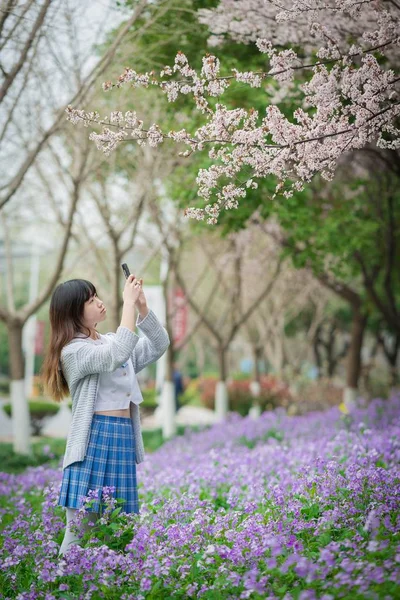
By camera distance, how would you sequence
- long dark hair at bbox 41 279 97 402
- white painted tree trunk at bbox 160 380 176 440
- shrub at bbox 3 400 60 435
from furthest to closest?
1. shrub at bbox 3 400 60 435
2. white painted tree trunk at bbox 160 380 176 440
3. long dark hair at bbox 41 279 97 402

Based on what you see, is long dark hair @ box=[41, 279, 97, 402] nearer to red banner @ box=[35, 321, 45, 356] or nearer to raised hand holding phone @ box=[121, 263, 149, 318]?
raised hand holding phone @ box=[121, 263, 149, 318]

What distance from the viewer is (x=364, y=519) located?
3771 millimetres

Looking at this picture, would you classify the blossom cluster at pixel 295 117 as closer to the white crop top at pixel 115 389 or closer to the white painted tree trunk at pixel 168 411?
the white crop top at pixel 115 389

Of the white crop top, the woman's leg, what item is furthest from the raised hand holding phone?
the woman's leg

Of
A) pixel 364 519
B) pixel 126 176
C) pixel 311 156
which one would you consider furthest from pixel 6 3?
pixel 126 176

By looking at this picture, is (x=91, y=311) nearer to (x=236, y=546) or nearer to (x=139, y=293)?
(x=139, y=293)

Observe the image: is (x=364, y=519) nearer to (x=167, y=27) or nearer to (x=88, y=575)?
(x=88, y=575)

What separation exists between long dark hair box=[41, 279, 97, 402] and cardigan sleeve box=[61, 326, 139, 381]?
0.07m

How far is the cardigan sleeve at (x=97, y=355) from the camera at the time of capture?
374cm

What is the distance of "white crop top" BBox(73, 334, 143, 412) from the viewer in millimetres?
3982

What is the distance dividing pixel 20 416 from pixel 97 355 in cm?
660

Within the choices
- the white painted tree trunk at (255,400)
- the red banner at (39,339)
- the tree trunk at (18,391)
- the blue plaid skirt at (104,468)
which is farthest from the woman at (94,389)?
the red banner at (39,339)

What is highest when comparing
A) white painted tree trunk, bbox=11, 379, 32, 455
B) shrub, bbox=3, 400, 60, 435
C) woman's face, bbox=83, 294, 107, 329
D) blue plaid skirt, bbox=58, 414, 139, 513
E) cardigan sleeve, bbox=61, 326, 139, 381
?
woman's face, bbox=83, 294, 107, 329

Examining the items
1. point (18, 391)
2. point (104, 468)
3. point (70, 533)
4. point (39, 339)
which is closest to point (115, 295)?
point (18, 391)
